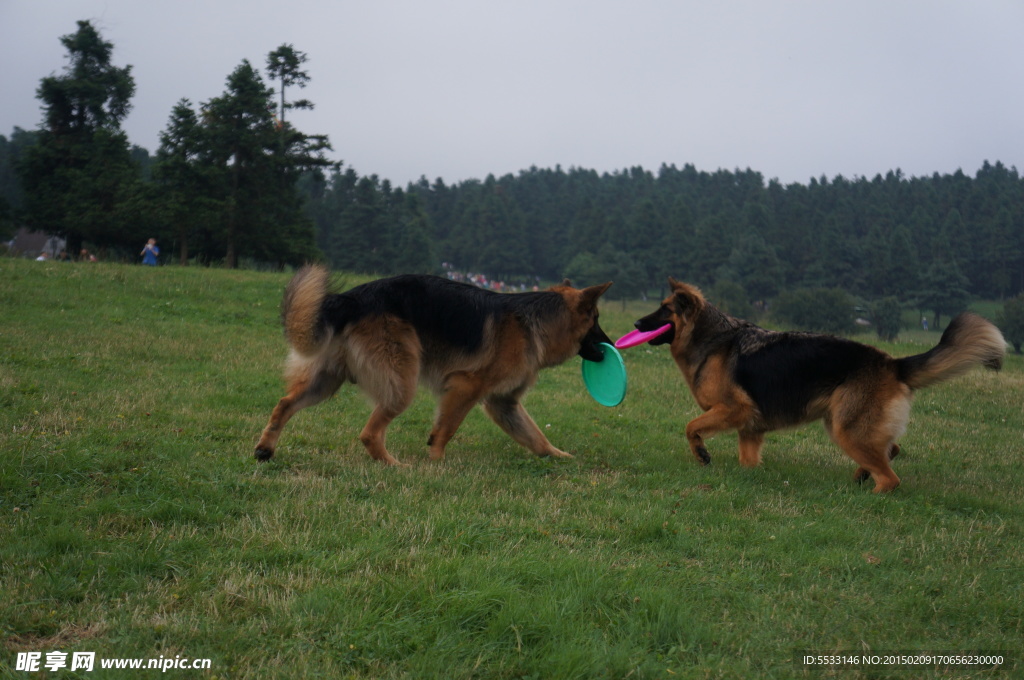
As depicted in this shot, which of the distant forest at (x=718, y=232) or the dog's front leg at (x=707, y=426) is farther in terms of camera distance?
the distant forest at (x=718, y=232)

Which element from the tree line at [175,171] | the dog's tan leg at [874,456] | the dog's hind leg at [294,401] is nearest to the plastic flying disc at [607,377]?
the dog's tan leg at [874,456]

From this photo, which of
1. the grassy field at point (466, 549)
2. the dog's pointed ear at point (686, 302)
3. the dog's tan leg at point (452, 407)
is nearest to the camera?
the grassy field at point (466, 549)

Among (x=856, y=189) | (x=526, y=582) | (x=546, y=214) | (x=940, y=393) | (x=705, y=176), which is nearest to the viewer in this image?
(x=526, y=582)

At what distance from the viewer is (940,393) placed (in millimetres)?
15203

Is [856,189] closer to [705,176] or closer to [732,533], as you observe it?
[705,176]

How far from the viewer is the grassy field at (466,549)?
369 cm

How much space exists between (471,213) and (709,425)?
84.4 metres

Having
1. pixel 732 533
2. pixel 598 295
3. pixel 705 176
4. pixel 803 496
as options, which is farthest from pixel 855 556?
pixel 705 176

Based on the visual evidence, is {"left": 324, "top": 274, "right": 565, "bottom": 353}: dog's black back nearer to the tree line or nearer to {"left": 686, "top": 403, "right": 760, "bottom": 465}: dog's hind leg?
{"left": 686, "top": 403, "right": 760, "bottom": 465}: dog's hind leg

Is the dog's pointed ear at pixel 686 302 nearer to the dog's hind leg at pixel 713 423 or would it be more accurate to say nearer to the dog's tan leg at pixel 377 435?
the dog's hind leg at pixel 713 423

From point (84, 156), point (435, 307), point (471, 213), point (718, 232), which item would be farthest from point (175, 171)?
point (718, 232)

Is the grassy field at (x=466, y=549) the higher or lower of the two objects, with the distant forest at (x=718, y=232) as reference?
lower

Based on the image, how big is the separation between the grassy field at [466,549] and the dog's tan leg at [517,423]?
0.49 m

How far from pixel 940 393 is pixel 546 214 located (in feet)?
296
